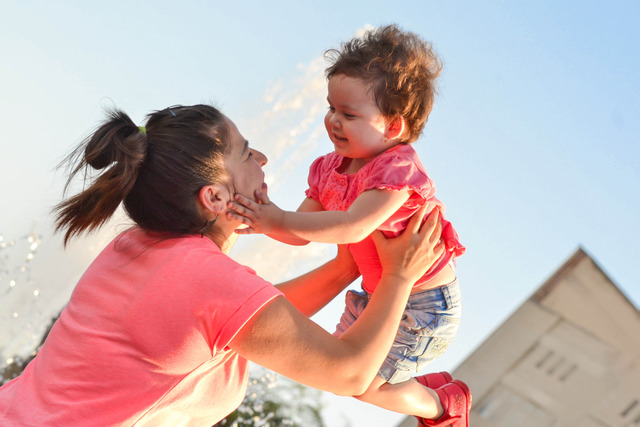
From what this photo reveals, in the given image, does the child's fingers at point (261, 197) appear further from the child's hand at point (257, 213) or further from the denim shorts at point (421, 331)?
the denim shorts at point (421, 331)

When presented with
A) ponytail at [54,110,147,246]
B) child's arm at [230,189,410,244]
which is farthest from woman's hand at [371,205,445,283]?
ponytail at [54,110,147,246]

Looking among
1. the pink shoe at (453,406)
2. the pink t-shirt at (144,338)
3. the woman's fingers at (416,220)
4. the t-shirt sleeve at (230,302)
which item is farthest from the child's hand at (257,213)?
the pink shoe at (453,406)

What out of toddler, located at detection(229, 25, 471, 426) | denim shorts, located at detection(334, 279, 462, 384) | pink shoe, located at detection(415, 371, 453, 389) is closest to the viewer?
toddler, located at detection(229, 25, 471, 426)

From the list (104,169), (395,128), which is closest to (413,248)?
(395,128)

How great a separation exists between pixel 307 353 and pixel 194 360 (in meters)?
0.25

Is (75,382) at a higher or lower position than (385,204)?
lower

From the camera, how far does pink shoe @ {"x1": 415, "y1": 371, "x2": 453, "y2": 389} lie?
2.44 m

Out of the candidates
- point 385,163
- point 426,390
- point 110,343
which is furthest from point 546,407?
point 110,343

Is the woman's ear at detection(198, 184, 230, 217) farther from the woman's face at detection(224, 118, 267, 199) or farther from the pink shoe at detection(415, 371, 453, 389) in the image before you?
the pink shoe at detection(415, 371, 453, 389)

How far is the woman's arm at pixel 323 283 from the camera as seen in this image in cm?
Answer: 244

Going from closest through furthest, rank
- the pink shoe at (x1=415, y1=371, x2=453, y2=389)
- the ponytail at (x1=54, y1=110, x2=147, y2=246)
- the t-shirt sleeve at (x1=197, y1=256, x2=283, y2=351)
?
1. the t-shirt sleeve at (x1=197, y1=256, x2=283, y2=351)
2. the ponytail at (x1=54, y1=110, x2=147, y2=246)
3. the pink shoe at (x1=415, y1=371, x2=453, y2=389)

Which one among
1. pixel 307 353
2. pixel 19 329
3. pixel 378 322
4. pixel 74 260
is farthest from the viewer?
pixel 74 260

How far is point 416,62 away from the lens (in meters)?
2.06

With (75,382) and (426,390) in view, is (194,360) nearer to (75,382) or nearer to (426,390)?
(75,382)
